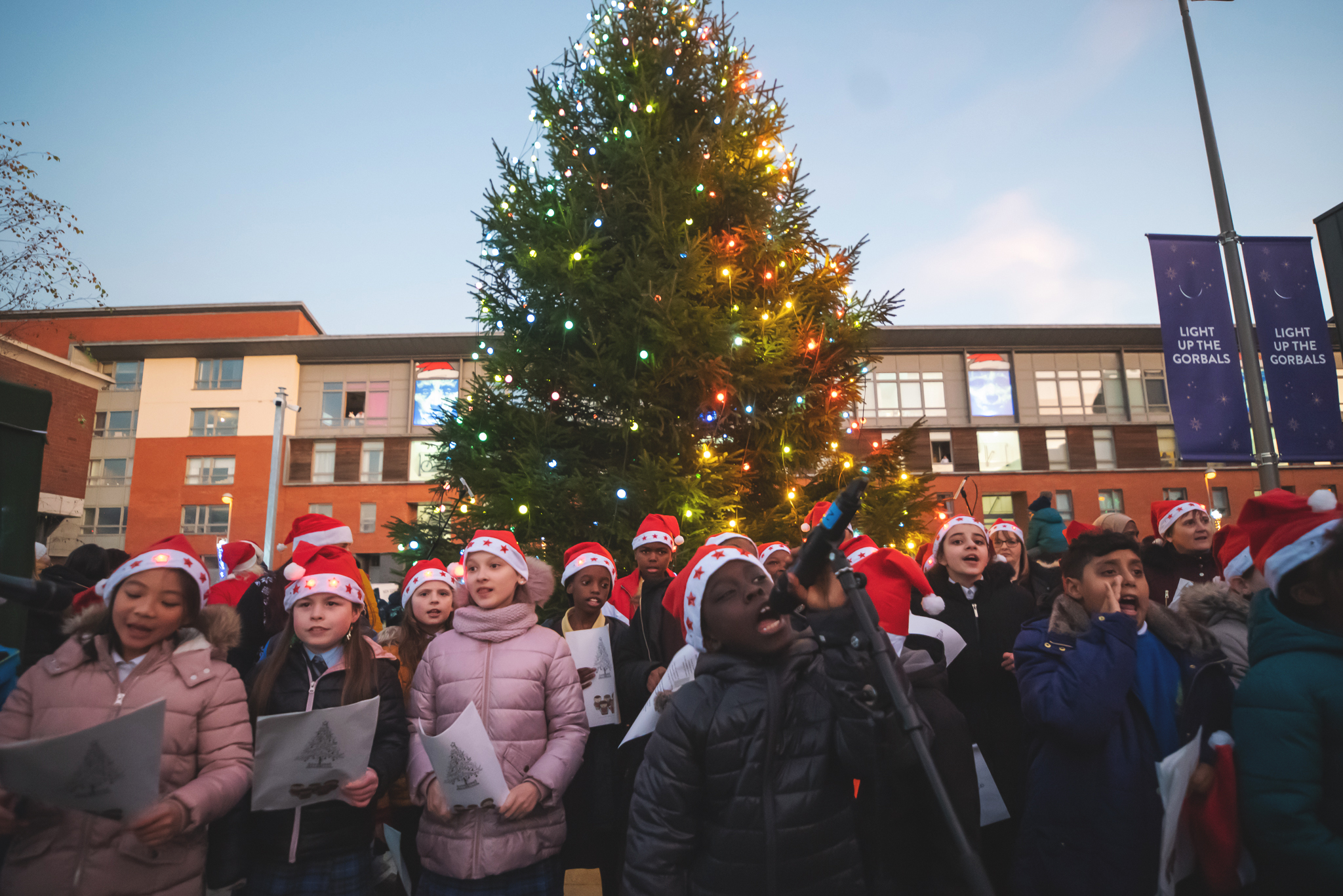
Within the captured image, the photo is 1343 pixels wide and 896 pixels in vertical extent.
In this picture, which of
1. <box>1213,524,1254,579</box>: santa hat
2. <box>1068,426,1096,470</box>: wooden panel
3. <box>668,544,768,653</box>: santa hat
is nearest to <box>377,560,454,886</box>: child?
<box>668,544,768,653</box>: santa hat

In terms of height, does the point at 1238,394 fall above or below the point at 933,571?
above

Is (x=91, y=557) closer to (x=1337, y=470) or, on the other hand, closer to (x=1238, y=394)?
(x=1238, y=394)

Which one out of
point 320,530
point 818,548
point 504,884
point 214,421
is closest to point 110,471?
point 214,421

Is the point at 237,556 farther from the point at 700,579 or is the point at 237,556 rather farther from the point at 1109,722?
the point at 1109,722

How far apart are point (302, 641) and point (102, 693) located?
2.39 feet

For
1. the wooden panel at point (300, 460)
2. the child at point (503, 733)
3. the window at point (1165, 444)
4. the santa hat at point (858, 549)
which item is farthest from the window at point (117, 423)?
the window at point (1165, 444)

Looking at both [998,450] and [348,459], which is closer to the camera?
[998,450]

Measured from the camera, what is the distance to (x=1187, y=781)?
2031mm

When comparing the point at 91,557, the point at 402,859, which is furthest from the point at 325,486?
the point at 402,859

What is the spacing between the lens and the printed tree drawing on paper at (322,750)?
2.57m

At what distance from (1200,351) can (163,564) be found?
7.97 m

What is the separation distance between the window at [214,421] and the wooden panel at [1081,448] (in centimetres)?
3832

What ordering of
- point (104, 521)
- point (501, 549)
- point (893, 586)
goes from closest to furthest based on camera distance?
point (893, 586)
point (501, 549)
point (104, 521)

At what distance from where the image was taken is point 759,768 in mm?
2109
